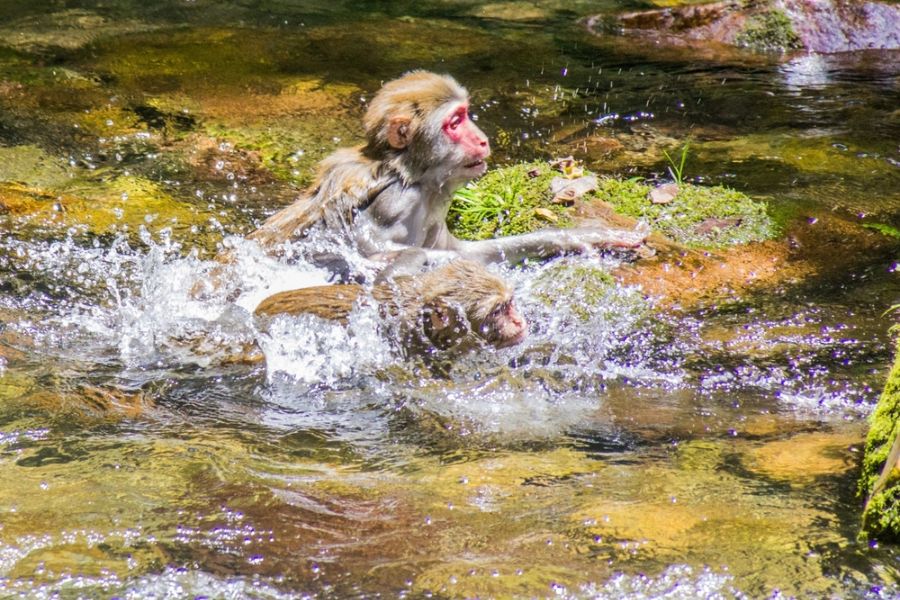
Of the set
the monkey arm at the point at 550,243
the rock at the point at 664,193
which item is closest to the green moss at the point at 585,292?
the monkey arm at the point at 550,243

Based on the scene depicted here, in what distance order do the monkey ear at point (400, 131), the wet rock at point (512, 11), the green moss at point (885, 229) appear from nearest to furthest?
the monkey ear at point (400, 131)
the green moss at point (885, 229)
the wet rock at point (512, 11)

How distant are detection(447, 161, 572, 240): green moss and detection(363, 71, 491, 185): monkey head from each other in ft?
2.90

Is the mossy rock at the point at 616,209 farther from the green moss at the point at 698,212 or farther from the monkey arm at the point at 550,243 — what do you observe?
the monkey arm at the point at 550,243

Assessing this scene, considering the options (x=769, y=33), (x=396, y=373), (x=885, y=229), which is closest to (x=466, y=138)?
(x=396, y=373)

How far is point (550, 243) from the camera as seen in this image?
6.86 metres

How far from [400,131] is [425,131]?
0.51ft

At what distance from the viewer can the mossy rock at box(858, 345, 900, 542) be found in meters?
3.26

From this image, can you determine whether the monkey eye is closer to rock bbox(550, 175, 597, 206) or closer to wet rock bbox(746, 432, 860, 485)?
rock bbox(550, 175, 597, 206)

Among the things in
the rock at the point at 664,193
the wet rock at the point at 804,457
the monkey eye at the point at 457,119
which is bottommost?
the wet rock at the point at 804,457

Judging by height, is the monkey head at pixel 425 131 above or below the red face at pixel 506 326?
above

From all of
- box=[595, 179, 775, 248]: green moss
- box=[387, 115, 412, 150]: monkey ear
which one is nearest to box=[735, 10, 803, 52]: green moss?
box=[595, 179, 775, 248]: green moss

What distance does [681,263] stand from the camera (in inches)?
267

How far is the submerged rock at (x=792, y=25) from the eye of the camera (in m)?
11.9

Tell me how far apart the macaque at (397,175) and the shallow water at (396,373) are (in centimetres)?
42
